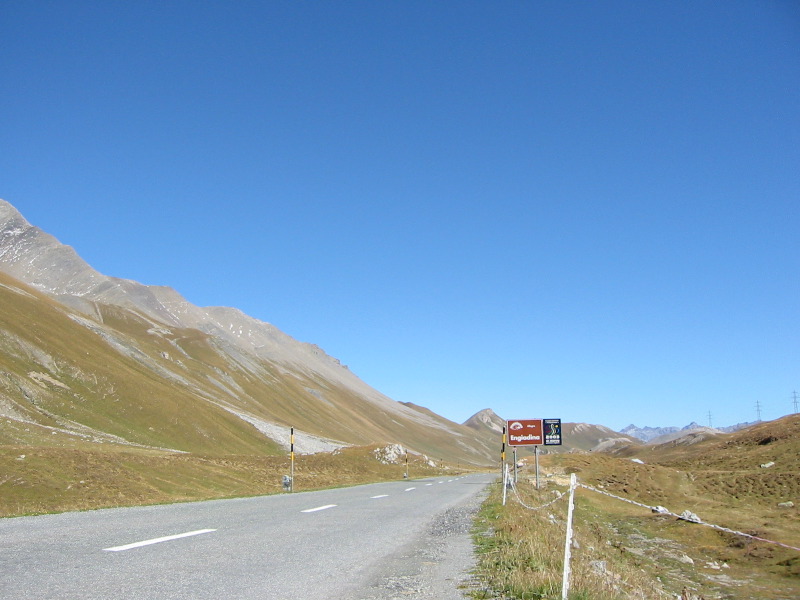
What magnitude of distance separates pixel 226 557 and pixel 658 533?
25.7 metres

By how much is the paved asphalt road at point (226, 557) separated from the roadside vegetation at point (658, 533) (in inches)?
39.6

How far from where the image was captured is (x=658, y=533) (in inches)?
1128

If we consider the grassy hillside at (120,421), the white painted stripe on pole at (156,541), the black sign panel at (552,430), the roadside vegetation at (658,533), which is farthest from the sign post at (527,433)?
the white painted stripe on pole at (156,541)

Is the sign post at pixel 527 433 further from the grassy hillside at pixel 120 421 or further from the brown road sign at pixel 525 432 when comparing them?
the grassy hillside at pixel 120 421

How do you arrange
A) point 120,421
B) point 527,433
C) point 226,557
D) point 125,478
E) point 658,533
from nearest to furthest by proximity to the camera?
point 226,557 < point 658,533 < point 125,478 < point 527,433 < point 120,421

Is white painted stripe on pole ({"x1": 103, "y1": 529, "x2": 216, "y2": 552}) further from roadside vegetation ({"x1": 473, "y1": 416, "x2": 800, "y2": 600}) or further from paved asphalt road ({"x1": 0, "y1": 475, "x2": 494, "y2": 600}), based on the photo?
roadside vegetation ({"x1": 473, "y1": 416, "x2": 800, "y2": 600})

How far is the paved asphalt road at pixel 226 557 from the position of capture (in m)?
7.00

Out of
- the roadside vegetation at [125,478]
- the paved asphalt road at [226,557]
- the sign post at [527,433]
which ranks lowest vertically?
the roadside vegetation at [125,478]

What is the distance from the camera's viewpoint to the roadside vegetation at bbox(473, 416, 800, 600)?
29.3ft

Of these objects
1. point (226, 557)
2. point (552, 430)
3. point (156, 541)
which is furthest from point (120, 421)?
point (226, 557)

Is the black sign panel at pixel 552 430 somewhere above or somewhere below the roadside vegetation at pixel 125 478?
above

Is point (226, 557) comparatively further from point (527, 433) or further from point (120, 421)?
point (120, 421)

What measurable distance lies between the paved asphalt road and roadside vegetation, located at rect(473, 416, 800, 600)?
1.01 meters

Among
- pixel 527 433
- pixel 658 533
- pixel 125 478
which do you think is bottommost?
pixel 658 533
